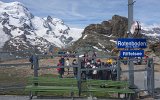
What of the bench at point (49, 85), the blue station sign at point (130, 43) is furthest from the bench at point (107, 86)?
the blue station sign at point (130, 43)

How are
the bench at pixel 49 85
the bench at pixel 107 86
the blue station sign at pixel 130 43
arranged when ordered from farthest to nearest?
the blue station sign at pixel 130 43
the bench at pixel 107 86
the bench at pixel 49 85

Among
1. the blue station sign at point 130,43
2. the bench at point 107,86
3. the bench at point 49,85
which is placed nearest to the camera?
the bench at point 49,85

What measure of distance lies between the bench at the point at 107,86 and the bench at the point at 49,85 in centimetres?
50

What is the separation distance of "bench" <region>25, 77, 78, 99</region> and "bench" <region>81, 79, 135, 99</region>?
499 millimetres

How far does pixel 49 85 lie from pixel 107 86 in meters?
2.37

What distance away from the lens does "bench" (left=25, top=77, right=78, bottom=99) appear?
51.6ft

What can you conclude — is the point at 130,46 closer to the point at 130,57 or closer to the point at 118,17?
the point at 130,57

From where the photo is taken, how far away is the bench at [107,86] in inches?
631

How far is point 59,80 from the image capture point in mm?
16547

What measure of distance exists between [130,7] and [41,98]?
207 inches

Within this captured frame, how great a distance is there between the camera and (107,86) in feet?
54.2

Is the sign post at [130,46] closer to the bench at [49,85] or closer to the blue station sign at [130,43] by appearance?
the blue station sign at [130,43]

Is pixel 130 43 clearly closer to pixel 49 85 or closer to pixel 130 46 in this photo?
pixel 130 46

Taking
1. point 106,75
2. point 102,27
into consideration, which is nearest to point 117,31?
point 102,27
